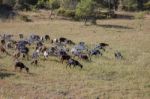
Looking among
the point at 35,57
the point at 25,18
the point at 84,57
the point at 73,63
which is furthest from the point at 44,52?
the point at 25,18

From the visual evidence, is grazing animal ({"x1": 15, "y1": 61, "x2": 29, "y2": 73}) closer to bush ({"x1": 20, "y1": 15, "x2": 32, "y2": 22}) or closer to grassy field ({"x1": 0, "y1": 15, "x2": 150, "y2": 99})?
grassy field ({"x1": 0, "y1": 15, "x2": 150, "y2": 99})

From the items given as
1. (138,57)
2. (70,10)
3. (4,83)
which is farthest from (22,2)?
(4,83)

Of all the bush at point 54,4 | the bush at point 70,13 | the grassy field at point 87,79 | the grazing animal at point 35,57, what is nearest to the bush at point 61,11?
the bush at point 70,13

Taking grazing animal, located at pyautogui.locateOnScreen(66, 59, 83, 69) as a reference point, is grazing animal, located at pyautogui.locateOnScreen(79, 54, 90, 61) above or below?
below

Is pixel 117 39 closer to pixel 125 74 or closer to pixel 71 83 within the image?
pixel 125 74

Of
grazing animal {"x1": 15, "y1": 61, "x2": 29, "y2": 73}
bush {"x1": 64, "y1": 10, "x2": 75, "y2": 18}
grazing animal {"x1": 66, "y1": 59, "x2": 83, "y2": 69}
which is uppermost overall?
grazing animal {"x1": 15, "y1": 61, "x2": 29, "y2": 73}

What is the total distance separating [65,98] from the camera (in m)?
22.9

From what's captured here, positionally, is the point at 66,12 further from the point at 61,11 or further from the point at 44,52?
the point at 44,52

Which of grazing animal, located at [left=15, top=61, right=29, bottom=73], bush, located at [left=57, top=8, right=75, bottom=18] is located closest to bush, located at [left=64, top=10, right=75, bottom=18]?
bush, located at [left=57, top=8, right=75, bottom=18]

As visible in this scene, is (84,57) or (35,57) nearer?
(35,57)

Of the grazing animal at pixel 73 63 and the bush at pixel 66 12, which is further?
the bush at pixel 66 12

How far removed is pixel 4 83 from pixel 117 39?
87.9 feet

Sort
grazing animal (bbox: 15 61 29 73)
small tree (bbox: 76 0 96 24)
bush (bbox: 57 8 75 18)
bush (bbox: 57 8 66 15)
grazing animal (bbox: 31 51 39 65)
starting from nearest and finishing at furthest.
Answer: grazing animal (bbox: 15 61 29 73) < grazing animal (bbox: 31 51 39 65) < small tree (bbox: 76 0 96 24) < bush (bbox: 57 8 75 18) < bush (bbox: 57 8 66 15)

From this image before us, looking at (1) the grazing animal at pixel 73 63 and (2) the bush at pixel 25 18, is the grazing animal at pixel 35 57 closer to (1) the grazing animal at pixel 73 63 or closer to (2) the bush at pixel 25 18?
(1) the grazing animal at pixel 73 63
